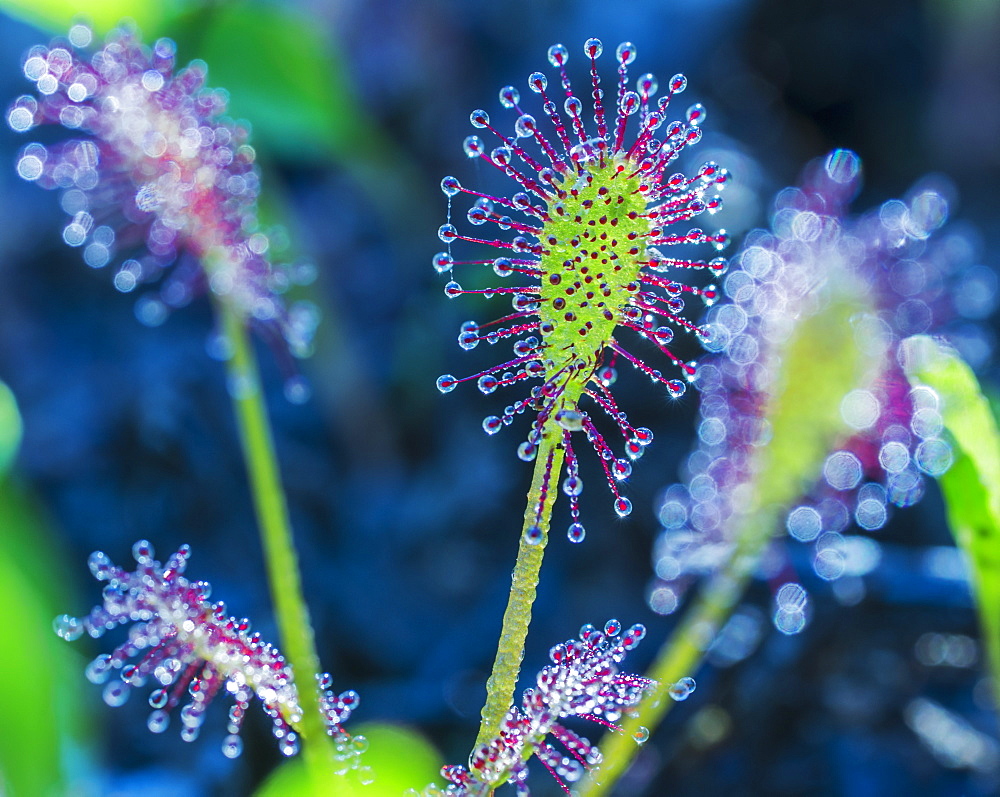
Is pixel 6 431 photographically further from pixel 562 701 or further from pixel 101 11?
pixel 101 11

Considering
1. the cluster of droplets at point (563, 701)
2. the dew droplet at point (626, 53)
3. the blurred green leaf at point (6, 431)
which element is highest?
the blurred green leaf at point (6, 431)

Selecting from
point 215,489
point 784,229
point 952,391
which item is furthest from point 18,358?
point 952,391

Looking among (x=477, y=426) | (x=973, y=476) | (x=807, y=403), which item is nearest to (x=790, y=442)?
(x=807, y=403)

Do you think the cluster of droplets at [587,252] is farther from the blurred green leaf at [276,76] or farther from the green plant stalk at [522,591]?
the blurred green leaf at [276,76]

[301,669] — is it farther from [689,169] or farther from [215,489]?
[689,169]

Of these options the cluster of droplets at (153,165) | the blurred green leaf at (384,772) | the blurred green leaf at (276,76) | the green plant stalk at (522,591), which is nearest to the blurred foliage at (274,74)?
the blurred green leaf at (276,76)

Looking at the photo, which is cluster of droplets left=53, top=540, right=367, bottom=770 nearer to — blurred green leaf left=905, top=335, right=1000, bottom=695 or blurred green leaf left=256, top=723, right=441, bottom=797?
blurred green leaf left=256, top=723, right=441, bottom=797
